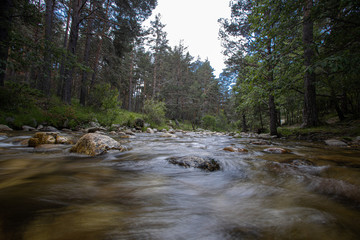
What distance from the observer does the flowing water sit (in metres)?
0.84

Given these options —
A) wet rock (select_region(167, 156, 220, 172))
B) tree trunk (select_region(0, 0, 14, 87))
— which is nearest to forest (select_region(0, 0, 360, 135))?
tree trunk (select_region(0, 0, 14, 87))

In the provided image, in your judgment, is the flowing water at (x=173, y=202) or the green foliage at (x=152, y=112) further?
the green foliage at (x=152, y=112)

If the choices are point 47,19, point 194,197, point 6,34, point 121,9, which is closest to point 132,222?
point 194,197

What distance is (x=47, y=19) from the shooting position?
36.3 feet

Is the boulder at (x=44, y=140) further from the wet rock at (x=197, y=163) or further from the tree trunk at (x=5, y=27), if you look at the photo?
the tree trunk at (x=5, y=27)

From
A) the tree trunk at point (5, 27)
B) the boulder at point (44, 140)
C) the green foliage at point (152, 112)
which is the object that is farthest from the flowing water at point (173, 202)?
the green foliage at point (152, 112)

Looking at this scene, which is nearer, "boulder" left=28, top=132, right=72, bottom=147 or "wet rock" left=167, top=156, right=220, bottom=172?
"wet rock" left=167, top=156, right=220, bottom=172

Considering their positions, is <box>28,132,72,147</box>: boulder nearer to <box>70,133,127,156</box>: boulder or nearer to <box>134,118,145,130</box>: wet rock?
<box>70,133,127,156</box>: boulder

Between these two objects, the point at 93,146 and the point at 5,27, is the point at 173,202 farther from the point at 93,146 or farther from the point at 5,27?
the point at 5,27

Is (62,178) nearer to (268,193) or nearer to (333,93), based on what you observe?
(268,193)

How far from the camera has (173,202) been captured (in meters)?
1.29

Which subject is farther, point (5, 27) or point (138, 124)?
point (138, 124)

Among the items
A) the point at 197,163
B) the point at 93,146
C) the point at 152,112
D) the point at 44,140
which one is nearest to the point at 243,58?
the point at 152,112

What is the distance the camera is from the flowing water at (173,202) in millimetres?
841
